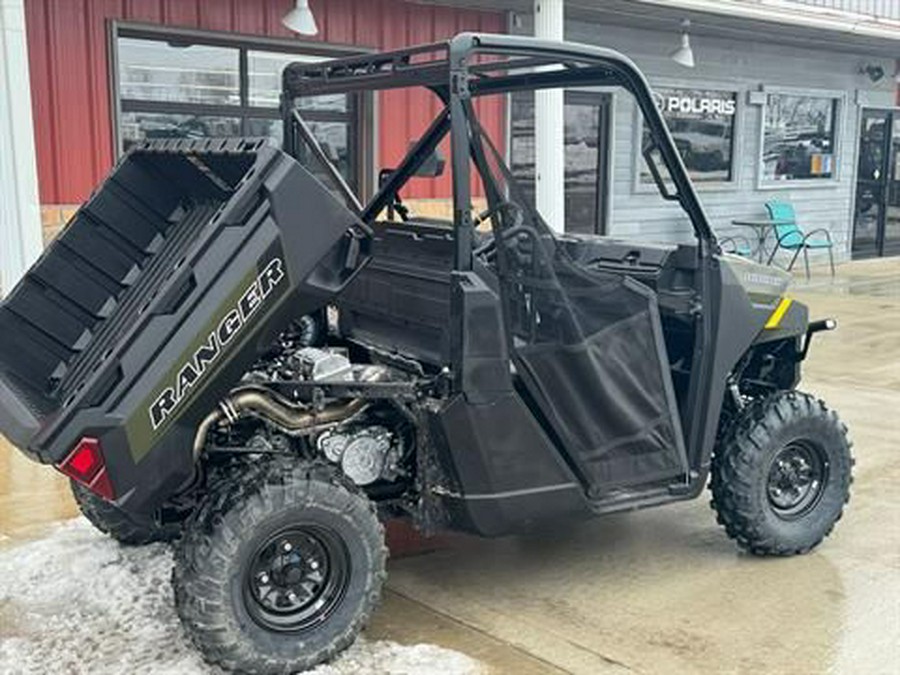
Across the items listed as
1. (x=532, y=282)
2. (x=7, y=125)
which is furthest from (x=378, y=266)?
(x=7, y=125)

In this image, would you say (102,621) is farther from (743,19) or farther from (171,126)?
(743,19)

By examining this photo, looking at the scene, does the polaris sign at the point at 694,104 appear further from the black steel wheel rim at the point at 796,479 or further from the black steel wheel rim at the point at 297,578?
the black steel wheel rim at the point at 297,578

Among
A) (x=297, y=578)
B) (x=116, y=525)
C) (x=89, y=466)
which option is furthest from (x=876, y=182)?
(x=89, y=466)

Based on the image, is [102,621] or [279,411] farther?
[102,621]

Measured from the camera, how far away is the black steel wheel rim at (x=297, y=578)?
347cm

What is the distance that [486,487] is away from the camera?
3.79 metres

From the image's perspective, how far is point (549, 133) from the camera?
9.79 m

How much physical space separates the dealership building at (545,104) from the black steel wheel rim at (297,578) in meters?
4.46

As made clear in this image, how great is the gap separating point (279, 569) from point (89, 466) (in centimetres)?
72

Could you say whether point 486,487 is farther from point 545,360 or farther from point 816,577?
point 816,577

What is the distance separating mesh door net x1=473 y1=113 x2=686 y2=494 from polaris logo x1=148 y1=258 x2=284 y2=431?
85cm

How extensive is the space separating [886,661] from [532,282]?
67.5 inches

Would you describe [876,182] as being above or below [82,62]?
below

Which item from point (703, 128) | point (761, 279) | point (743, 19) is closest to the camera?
point (761, 279)
